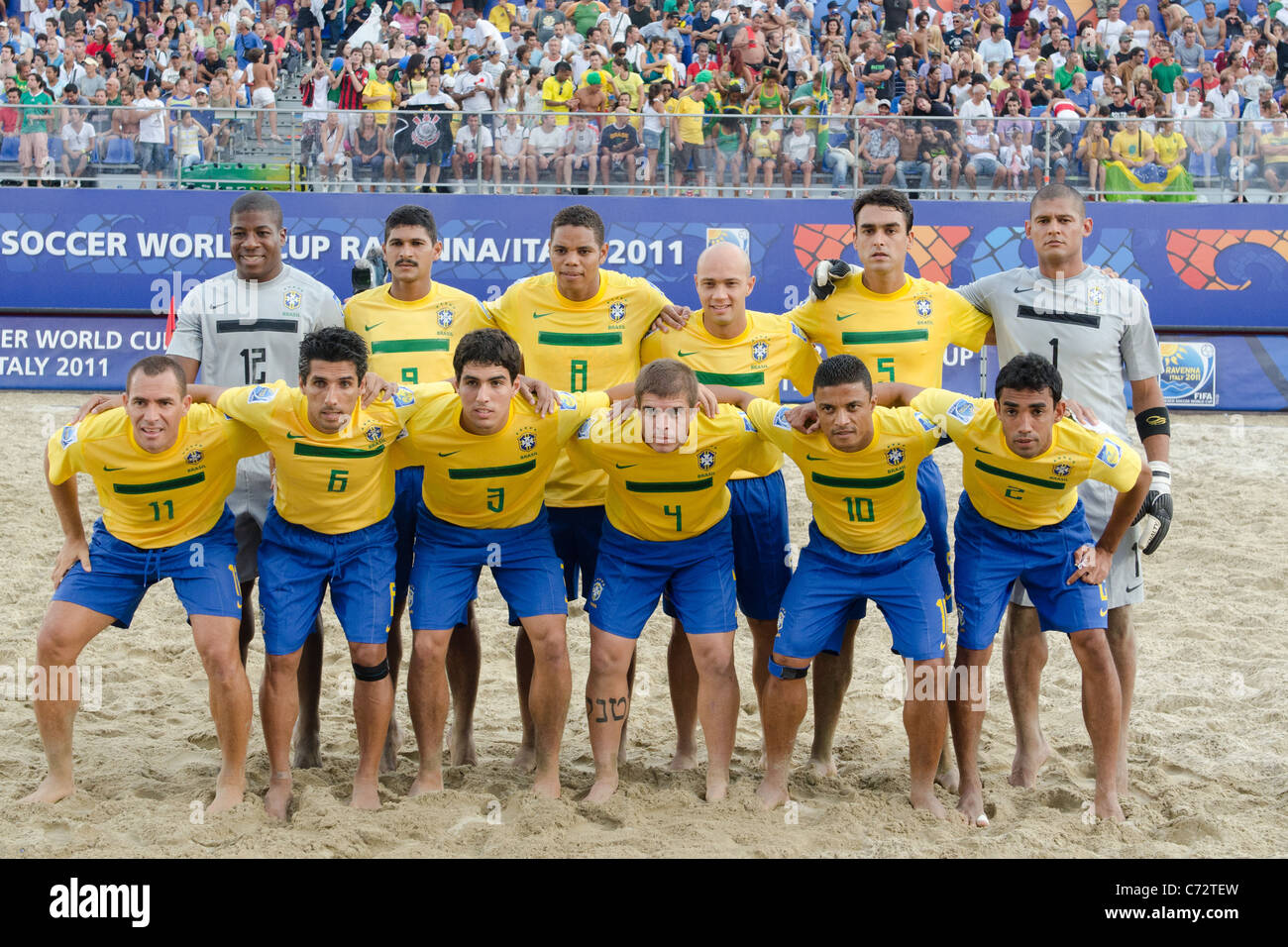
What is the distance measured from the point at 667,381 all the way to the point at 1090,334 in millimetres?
1868

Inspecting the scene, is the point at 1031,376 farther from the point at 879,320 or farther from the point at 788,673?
the point at 788,673

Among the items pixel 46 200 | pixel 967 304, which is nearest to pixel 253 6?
pixel 46 200

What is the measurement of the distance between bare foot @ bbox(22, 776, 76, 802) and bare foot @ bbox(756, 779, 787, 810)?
2720 millimetres

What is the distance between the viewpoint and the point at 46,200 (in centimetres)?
1298

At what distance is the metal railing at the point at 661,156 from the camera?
41.8 feet

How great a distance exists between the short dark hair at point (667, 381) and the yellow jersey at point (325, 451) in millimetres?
782

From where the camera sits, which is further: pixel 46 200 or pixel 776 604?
pixel 46 200

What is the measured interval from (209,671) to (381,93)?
450 inches

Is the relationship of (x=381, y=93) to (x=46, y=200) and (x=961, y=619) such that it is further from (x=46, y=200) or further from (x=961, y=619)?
(x=961, y=619)

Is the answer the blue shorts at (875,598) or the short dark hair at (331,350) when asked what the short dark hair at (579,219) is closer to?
the short dark hair at (331,350)

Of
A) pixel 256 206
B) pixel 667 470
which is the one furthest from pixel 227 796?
pixel 256 206

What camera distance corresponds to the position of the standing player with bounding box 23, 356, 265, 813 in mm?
4766

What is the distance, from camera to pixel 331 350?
469 cm

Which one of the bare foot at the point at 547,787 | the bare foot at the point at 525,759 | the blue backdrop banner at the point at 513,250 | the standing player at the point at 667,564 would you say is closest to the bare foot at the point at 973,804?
the standing player at the point at 667,564
